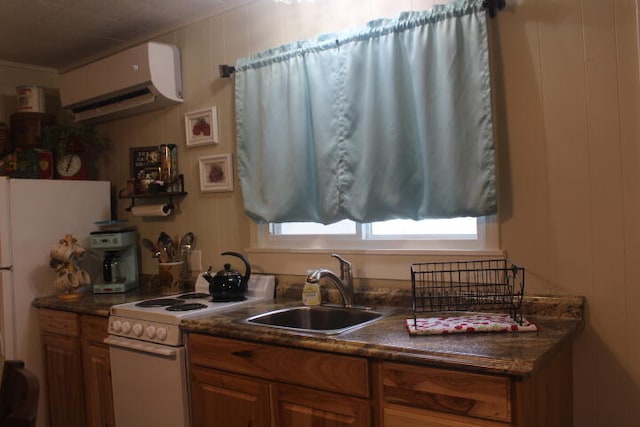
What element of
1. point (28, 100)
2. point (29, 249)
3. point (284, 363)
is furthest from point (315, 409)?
point (28, 100)

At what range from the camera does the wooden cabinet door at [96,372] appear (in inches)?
104

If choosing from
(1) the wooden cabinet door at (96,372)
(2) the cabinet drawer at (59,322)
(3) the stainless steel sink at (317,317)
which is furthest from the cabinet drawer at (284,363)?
(2) the cabinet drawer at (59,322)

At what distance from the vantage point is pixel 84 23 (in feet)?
9.87

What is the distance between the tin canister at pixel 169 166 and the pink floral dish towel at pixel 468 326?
5.89 ft

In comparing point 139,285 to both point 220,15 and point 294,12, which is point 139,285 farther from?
point 294,12

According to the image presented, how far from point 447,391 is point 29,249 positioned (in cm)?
254

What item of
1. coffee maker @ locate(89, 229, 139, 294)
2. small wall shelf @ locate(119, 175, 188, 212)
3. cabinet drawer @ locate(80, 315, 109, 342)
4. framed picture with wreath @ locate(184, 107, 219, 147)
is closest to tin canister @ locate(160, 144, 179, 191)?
small wall shelf @ locate(119, 175, 188, 212)

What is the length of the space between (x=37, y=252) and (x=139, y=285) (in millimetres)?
614

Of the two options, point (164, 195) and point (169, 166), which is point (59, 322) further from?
point (169, 166)

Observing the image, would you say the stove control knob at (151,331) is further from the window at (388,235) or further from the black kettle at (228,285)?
the window at (388,235)

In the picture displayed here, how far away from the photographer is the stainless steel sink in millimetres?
2232

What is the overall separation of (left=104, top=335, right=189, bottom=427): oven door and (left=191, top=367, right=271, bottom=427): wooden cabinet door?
0.21 ft

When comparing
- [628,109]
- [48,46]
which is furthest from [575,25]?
[48,46]

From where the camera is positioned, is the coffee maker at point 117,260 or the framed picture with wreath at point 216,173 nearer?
the framed picture with wreath at point 216,173
